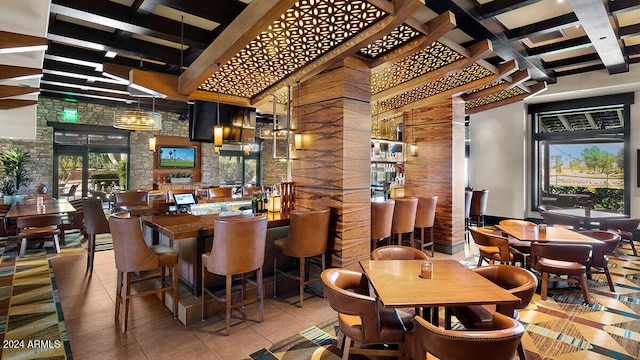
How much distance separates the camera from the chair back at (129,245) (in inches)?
120

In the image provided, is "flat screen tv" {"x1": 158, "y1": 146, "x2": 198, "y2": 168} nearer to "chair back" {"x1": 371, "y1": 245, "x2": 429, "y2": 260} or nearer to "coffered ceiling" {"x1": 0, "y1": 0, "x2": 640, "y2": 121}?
"coffered ceiling" {"x1": 0, "y1": 0, "x2": 640, "y2": 121}

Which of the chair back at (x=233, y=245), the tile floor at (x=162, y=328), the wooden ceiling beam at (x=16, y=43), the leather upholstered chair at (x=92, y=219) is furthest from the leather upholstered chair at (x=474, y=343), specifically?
the leather upholstered chair at (x=92, y=219)

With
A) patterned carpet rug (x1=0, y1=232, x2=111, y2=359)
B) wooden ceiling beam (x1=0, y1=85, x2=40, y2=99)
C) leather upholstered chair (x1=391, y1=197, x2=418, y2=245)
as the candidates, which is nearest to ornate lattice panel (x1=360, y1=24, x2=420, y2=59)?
leather upholstered chair (x1=391, y1=197, x2=418, y2=245)

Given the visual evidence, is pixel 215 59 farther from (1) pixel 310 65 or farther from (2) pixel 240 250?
(2) pixel 240 250

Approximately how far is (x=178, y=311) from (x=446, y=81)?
5.48 metres

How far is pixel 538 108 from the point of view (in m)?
8.60

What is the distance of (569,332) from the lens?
10.2 ft

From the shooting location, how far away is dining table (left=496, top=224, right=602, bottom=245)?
4.10 m

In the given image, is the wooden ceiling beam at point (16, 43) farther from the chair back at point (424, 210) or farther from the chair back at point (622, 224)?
the chair back at point (622, 224)

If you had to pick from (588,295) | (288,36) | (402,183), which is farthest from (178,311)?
(402,183)

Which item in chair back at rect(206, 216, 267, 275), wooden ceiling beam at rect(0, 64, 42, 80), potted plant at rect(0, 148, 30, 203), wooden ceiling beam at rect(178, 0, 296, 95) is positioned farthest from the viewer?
potted plant at rect(0, 148, 30, 203)

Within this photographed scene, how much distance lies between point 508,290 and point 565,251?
2.02 meters

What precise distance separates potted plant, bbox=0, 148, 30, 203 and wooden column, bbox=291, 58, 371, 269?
849 cm

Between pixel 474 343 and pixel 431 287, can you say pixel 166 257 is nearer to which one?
pixel 431 287
